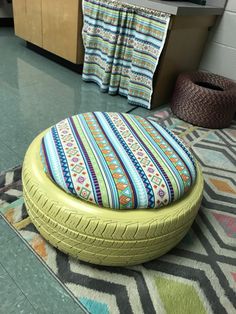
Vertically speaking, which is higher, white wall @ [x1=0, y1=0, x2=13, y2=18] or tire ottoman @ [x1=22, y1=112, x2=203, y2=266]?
tire ottoman @ [x1=22, y1=112, x2=203, y2=266]

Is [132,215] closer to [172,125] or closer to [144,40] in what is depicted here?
Result: [172,125]

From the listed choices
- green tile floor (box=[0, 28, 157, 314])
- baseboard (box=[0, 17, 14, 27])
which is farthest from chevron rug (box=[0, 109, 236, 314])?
baseboard (box=[0, 17, 14, 27])

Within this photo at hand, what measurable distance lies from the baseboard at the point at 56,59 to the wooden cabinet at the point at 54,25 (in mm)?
119

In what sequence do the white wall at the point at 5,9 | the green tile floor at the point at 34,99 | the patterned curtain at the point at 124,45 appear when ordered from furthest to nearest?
the white wall at the point at 5,9, the patterned curtain at the point at 124,45, the green tile floor at the point at 34,99

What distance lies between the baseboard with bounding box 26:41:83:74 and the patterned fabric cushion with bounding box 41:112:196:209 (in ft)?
5.05

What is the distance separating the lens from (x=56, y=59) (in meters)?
2.67

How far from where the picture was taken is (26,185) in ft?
3.07

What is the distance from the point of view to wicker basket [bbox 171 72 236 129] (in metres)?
1.81

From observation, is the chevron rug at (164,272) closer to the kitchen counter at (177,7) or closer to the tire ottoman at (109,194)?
the tire ottoman at (109,194)

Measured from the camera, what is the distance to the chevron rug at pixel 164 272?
2.90 feet

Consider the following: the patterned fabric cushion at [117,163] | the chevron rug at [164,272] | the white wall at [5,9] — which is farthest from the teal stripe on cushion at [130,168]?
the white wall at [5,9]

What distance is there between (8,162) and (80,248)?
708 mm

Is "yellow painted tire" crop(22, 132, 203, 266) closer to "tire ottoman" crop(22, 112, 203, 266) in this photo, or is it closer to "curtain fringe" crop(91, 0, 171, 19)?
"tire ottoman" crop(22, 112, 203, 266)

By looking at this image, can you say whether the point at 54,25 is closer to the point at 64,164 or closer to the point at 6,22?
the point at 6,22
